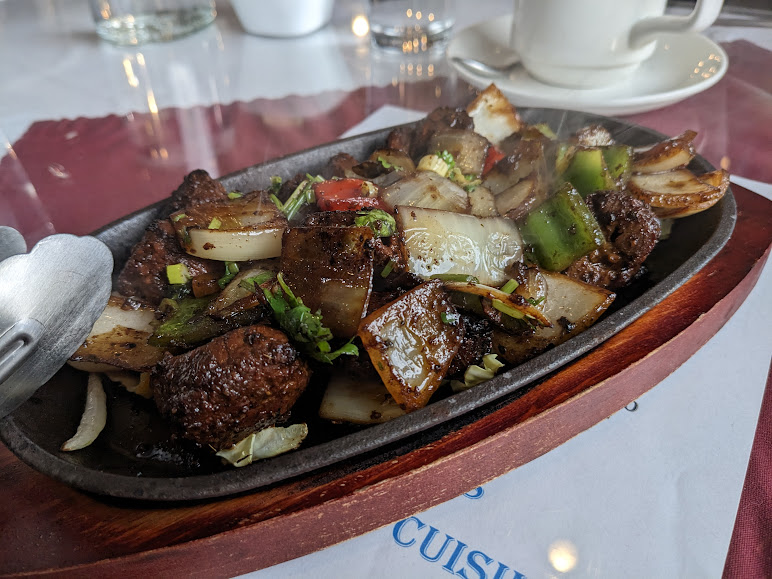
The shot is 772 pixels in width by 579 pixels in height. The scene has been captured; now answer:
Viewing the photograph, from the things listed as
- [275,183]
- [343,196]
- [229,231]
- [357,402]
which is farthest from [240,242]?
[357,402]

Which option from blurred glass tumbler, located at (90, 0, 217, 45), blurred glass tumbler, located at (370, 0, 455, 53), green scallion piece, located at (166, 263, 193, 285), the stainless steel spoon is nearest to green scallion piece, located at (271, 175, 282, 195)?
green scallion piece, located at (166, 263, 193, 285)

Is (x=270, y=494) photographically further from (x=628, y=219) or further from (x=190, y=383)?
(x=628, y=219)

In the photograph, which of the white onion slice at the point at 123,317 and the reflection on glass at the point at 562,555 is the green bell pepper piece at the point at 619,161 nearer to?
the reflection on glass at the point at 562,555

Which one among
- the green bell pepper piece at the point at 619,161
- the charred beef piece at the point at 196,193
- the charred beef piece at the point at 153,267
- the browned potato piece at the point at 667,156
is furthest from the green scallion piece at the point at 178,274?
the browned potato piece at the point at 667,156

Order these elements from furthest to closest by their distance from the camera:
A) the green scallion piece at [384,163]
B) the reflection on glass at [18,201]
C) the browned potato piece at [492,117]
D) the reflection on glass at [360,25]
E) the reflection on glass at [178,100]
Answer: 1. the reflection on glass at [360,25]
2. the reflection on glass at [178,100]
3. the reflection on glass at [18,201]
4. the browned potato piece at [492,117]
5. the green scallion piece at [384,163]

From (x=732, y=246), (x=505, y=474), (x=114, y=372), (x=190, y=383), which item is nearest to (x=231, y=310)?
(x=190, y=383)
